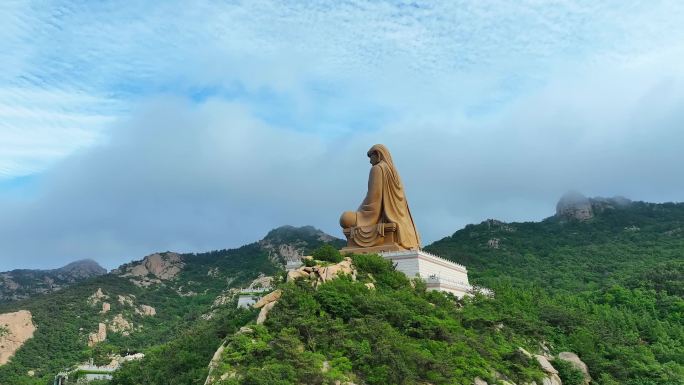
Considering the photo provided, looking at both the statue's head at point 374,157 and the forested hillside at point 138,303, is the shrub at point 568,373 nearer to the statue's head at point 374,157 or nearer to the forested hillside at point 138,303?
the statue's head at point 374,157

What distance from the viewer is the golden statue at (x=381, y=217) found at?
25297 millimetres

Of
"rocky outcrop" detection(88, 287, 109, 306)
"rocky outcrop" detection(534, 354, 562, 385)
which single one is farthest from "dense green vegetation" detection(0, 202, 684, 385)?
"rocky outcrop" detection(88, 287, 109, 306)

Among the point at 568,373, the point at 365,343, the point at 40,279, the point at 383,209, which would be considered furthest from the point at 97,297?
the point at 568,373

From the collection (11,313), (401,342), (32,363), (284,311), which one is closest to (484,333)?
(401,342)

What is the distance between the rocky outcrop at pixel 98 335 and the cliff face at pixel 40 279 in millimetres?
29335

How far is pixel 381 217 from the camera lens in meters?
26.0

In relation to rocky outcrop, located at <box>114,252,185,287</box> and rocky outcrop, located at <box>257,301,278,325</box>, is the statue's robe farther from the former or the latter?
rocky outcrop, located at <box>114,252,185,287</box>

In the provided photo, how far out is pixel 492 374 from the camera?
17250 mm

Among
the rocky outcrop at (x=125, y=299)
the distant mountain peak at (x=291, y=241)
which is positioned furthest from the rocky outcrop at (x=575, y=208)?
the rocky outcrop at (x=125, y=299)

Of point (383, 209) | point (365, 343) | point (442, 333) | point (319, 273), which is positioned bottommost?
point (365, 343)

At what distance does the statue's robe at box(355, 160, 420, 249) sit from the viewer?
83.6 feet

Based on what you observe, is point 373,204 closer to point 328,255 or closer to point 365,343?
point 328,255

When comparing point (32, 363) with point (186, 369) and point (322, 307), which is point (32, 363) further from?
point (322, 307)

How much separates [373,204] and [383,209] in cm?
46
